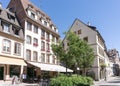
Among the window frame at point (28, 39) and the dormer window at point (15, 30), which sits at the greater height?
the dormer window at point (15, 30)

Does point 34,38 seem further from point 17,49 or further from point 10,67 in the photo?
point 10,67

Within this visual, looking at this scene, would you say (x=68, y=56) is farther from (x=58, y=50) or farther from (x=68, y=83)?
(x=68, y=83)

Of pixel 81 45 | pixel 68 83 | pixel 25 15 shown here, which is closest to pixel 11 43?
pixel 25 15

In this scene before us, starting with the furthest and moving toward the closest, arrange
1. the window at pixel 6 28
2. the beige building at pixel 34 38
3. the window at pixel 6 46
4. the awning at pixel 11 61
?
the beige building at pixel 34 38, the window at pixel 6 28, the window at pixel 6 46, the awning at pixel 11 61

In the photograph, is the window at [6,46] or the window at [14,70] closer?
the window at [6,46]

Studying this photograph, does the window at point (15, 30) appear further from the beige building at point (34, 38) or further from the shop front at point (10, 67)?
the shop front at point (10, 67)

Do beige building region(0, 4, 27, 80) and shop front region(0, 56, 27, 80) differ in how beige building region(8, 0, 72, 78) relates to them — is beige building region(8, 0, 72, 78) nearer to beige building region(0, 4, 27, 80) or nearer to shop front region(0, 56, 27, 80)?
beige building region(0, 4, 27, 80)

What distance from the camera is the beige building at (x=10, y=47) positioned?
3031 cm

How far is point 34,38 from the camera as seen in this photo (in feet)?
127

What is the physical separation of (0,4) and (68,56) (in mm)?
15437

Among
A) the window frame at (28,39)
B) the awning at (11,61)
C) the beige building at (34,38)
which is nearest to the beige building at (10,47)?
the awning at (11,61)

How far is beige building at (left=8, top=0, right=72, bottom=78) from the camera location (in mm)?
36016

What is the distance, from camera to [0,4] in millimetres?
34312

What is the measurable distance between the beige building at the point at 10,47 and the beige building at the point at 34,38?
1.54 metres
